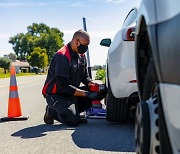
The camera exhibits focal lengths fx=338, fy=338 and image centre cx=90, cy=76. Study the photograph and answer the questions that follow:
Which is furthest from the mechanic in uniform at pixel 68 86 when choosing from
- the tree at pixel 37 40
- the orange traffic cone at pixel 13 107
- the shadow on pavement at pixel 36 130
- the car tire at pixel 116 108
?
the tree at pixel 37 40

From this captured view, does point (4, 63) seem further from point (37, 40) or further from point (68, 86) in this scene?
point (68, 86)

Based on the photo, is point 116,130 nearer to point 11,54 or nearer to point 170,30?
point 170,30

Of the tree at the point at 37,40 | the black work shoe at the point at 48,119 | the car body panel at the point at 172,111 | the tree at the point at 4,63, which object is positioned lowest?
the black work shoe at the point at 48,119

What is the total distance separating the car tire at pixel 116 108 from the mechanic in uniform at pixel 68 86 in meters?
0.47

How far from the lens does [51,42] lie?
9775 centimetres

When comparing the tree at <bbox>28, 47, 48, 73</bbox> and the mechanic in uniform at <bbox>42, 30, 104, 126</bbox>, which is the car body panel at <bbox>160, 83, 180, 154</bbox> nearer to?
the mechanic in uniform at <bbox>42, 30, 104, 126</bbox>

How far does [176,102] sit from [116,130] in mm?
3078

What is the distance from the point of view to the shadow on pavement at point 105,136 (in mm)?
3605

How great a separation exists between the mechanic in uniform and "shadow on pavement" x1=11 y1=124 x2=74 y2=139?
0.12 metres

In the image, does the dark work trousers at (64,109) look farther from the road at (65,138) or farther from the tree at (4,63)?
the tree at (4,63)

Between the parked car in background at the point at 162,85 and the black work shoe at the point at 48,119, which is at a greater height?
the parked car in background at the point at 162,85

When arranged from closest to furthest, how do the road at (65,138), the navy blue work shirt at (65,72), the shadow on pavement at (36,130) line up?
the road at (65,138), the shadow on pavement at (36,130), the navy blue work shirt at (65,72)

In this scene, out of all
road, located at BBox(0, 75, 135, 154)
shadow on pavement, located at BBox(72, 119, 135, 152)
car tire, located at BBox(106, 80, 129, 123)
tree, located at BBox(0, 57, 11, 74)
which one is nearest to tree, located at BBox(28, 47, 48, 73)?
tree, located at BBox(0, 57, 11, 74)

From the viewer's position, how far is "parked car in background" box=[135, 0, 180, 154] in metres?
1.43
